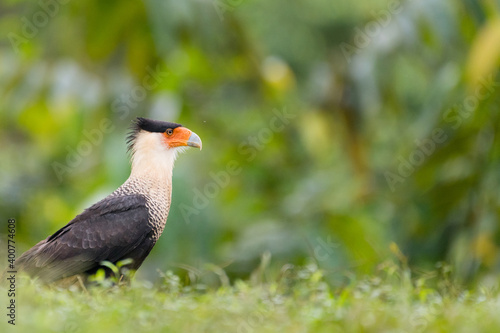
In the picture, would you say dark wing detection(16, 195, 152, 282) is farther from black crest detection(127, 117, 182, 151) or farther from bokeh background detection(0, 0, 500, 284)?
bokeh background detection(0, 0, 500, 284)

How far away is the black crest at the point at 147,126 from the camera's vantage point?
3.32 m

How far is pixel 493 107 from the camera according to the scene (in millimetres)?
6512

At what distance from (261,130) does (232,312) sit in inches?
207

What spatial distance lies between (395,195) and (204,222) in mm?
2303

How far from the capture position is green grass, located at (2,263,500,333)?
262 cm

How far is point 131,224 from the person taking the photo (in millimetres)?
3287
